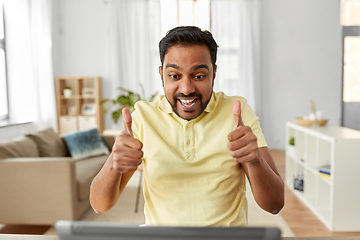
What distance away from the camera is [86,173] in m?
2.91

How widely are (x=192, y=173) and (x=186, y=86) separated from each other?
29 cm

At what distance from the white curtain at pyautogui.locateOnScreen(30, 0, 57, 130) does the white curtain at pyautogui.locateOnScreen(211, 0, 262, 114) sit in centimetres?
297

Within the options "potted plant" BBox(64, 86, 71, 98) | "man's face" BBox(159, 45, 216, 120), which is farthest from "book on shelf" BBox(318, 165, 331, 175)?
"potted plant" BBox(64, 86, 71, 98)

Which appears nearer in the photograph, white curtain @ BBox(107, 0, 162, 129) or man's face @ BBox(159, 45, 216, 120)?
man's face @ BBox(159, 45, 216, 120)

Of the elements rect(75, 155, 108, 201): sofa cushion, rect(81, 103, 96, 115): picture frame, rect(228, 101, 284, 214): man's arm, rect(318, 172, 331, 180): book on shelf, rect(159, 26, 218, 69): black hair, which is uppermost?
rect(159, 26, 218, 69): black hair

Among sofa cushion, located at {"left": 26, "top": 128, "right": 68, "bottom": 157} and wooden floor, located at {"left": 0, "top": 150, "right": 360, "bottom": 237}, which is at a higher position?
sofa cushion, located at {"left": 26, "top": 128, "right": 68, "bottom": 157}

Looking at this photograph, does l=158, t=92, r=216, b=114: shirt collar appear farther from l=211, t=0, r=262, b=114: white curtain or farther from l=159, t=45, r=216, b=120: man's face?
l=211, t=0, r=262, b=114: white curtain

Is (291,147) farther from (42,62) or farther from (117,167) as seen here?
(42,62)

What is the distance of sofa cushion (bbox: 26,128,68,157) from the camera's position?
3.07 m

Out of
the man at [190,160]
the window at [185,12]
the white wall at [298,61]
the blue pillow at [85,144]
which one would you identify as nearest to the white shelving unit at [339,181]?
the man at [190,160]

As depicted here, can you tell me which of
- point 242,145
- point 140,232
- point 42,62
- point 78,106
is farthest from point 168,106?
point 78,106

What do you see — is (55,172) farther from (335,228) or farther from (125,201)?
(335,228)

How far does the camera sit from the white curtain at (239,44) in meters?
5.71

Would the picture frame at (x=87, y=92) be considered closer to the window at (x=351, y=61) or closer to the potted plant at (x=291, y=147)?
the potted plant at (x=291, y=147)
